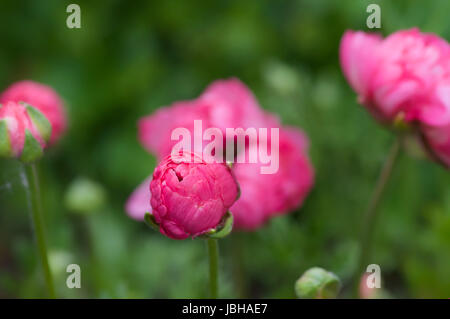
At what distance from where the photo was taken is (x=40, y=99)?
70cm

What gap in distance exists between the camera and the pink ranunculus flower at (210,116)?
0.59 m

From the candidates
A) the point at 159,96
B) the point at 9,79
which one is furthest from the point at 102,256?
the point at 9,79

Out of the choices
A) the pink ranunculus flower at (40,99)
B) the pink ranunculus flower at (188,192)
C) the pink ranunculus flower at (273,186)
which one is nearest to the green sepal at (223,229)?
the pink ranunculus flower at (188,192)

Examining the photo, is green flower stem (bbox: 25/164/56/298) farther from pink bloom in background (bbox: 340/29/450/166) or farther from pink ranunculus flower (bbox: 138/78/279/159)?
pink bloom in background (bbox: 340/29/450/166)

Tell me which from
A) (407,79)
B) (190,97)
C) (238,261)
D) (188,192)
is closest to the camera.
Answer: (188,192)

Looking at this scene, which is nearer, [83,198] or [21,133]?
[21,133]

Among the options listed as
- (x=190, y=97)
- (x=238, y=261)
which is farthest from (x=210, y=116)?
(x=190, y=97)

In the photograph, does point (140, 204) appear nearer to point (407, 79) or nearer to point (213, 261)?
point (213, 261)

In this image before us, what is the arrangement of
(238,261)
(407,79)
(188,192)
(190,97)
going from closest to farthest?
(188,192)
(407,79)
(238,261)
(190,97)

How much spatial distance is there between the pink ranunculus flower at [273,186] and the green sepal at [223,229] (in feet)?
0.38

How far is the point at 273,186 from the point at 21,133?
226mm

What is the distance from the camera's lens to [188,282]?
697 millimetres

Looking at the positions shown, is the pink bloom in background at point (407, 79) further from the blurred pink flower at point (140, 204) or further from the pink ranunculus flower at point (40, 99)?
the pink ranunculus flower at point (40, 99)

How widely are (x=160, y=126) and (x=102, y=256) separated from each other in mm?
275
